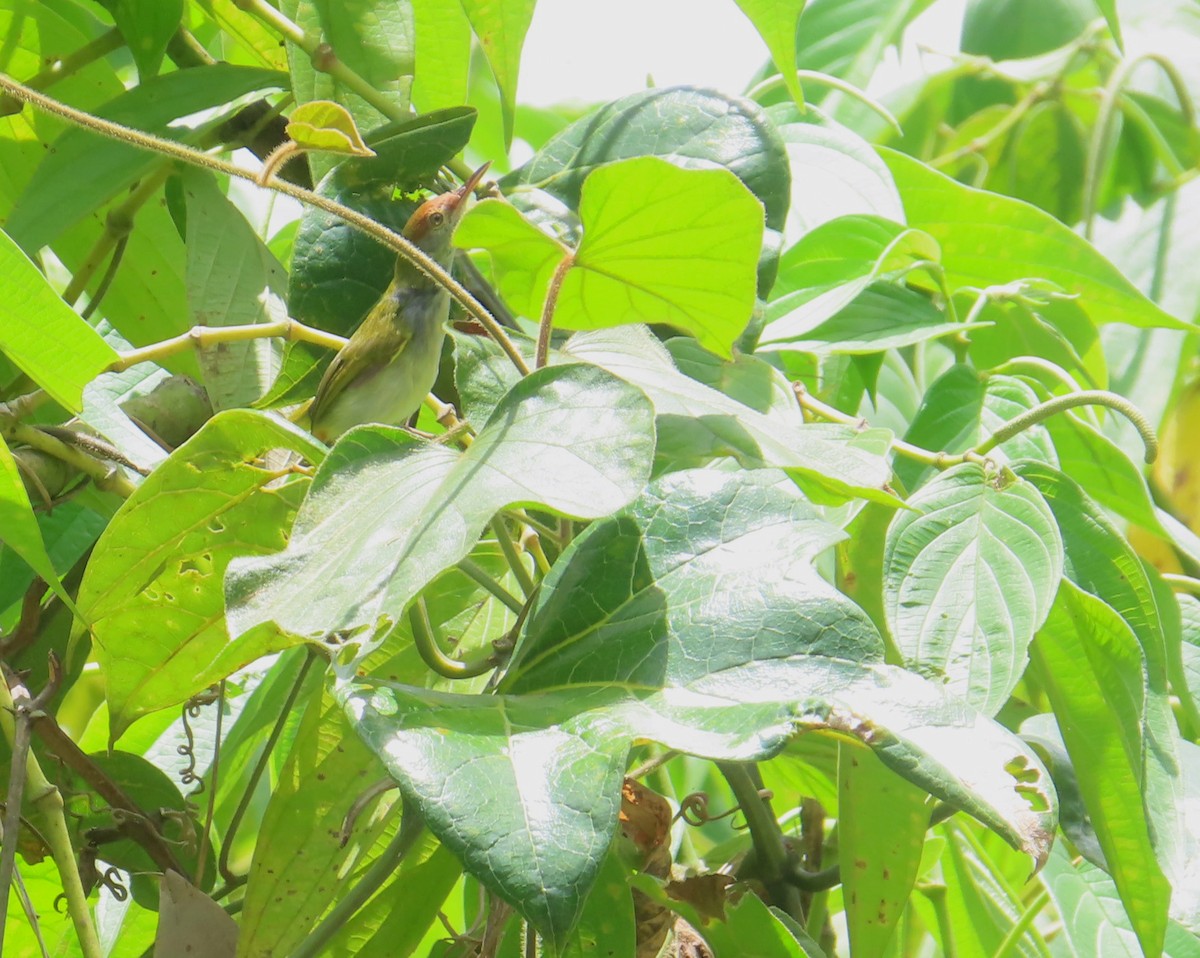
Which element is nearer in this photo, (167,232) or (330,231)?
(330,231)

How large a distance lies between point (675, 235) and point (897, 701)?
0.98 ft

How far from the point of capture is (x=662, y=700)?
0.59m

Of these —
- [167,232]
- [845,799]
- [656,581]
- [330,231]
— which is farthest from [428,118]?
[845,799]

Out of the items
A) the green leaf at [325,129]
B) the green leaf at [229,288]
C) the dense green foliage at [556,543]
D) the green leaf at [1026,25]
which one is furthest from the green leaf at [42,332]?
the green leaf at [1026,25]

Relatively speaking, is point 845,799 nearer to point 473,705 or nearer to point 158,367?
point 473,705

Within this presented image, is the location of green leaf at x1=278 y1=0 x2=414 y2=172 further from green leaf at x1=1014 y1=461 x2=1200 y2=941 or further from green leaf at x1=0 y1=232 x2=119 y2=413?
green leaf at x1=1014 y1=461 x2=1200 y2=941

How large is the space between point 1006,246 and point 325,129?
771 mm

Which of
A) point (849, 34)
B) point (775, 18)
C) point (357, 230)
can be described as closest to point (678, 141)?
point (775, 18)

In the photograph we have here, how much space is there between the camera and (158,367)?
42.7 inches

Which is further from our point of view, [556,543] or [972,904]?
[972,904]

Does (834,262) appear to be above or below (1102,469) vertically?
above

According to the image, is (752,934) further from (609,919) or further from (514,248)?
(514,248)

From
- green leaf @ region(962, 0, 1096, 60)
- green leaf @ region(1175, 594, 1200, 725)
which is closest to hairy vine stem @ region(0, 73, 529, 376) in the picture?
green leaf @ region(1175, 594, 1200, 725)

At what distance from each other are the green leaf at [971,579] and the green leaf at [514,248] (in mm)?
287
